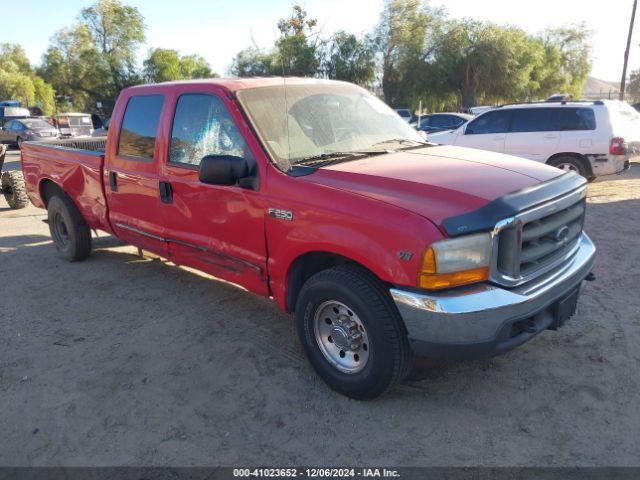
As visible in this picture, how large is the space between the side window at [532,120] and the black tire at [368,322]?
8363mm

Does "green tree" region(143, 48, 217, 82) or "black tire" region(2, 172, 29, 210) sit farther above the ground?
"green tree" region(143, 48, 217, 82)

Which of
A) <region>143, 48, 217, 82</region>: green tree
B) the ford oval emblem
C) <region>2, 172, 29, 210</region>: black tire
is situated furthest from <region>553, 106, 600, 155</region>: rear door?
<region>143, 48, 217, 82</region>: green tree

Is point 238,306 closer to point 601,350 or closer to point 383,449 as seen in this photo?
point 383,449

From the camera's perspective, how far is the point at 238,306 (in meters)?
4.77

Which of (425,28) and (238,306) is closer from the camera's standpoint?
(238,306)

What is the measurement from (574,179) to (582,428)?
154 centimetres

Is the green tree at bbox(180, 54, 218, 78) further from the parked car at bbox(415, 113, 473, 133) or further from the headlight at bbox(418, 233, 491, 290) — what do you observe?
the headlight at bbox(418, 233, 491, 290)

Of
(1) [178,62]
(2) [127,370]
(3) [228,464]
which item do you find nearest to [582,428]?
(3) [228,464]

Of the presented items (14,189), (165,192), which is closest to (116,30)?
(14,189)

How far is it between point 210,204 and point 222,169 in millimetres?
595

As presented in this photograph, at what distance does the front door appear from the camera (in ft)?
11.7

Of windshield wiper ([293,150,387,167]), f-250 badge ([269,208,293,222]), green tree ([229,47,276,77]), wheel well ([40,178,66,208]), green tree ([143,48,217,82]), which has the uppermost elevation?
green tree ([143,48,217,82])

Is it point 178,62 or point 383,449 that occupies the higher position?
point 178,62

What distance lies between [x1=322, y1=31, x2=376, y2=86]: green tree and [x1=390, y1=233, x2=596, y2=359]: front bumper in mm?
37359
